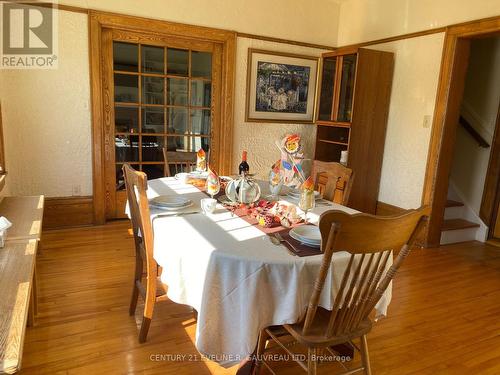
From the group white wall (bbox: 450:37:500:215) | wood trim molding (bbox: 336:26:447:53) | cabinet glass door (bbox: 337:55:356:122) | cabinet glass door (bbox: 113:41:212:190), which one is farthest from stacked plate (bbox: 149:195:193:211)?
white wall (bbox: 450:37:500:215)

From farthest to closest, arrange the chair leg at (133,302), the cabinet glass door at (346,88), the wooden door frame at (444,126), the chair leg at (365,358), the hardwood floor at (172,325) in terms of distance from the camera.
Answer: the cabinet glass door at (346,88), the wooden door frame at (444,126), the chair leg at (133,302), the hardwood floor at (172,325), the chair leg at (365,358)

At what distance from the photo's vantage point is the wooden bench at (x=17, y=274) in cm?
118

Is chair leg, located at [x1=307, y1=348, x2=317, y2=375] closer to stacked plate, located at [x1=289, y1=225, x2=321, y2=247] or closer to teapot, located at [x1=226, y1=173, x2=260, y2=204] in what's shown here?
stacked plate, located at [x1=289, y1=225, x2=321, y2=247]

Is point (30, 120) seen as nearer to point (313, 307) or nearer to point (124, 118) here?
point (124, 118)

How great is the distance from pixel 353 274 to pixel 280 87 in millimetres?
3389

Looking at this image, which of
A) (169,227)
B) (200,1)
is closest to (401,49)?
(200,1)

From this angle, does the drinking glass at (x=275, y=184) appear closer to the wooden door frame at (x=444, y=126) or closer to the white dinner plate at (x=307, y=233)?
the white dinner plate at (x=307, y=233)

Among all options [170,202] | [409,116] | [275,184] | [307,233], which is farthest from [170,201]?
[409,116]

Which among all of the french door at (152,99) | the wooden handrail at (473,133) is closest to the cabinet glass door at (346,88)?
the wooden handrail at (473,133)

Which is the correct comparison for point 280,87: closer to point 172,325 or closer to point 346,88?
point 346,88

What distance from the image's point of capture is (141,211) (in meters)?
1.75

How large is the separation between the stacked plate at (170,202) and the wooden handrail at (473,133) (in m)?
3.48

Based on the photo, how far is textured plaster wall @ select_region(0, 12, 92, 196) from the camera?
3.43 m

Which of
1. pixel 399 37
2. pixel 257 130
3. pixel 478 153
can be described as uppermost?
pixel 399 37
